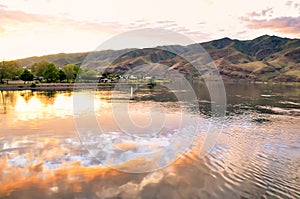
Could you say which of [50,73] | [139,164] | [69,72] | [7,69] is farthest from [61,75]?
[139,164]

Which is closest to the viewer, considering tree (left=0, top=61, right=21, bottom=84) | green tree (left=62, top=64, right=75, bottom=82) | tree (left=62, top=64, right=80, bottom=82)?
tree (left=0, top=61, right=21, bottom=84)

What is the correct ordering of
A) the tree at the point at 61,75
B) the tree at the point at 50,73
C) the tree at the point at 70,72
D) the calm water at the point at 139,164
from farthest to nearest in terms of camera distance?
the tree at the point at 70,72, the tree at the point at 61,75, the tree at the point at 50,73, the calm water at the point at 139,164

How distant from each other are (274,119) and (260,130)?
1233cm

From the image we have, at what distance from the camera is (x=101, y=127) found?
117 ft

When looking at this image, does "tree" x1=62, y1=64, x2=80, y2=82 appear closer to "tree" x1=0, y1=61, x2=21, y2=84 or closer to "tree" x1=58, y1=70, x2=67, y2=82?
"tree" x1=58, y1=70, x2=67, y2=82

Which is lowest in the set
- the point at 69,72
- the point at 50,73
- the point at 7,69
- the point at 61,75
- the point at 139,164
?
the point at 139,164

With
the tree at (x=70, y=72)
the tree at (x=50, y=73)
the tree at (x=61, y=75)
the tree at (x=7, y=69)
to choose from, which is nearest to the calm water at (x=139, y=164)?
the tree at (x=7, y=69)

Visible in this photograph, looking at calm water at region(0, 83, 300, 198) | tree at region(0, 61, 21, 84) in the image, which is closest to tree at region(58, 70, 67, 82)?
tree at region(0, 61, 21, 84)

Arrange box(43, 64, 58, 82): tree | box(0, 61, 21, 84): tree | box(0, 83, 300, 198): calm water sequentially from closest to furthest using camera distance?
box(0, 83, 300, 198): calm water < box(0, 61, 21, 84): tree < box(43, 64, 58, 82): tree

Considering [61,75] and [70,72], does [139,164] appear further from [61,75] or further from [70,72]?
[70,72]

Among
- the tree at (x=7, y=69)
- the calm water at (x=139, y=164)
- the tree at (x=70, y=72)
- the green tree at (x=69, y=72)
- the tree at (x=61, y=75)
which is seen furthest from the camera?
the tree at (x=70, y=72)

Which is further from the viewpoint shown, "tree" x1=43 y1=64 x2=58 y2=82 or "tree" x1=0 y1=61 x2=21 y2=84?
"tree" x1=43 y1=64 x2=58 y2=82

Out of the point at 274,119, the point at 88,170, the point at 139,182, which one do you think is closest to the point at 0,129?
the point at 88,170

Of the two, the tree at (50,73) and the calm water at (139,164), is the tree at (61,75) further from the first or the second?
the calm water at (139,164)
